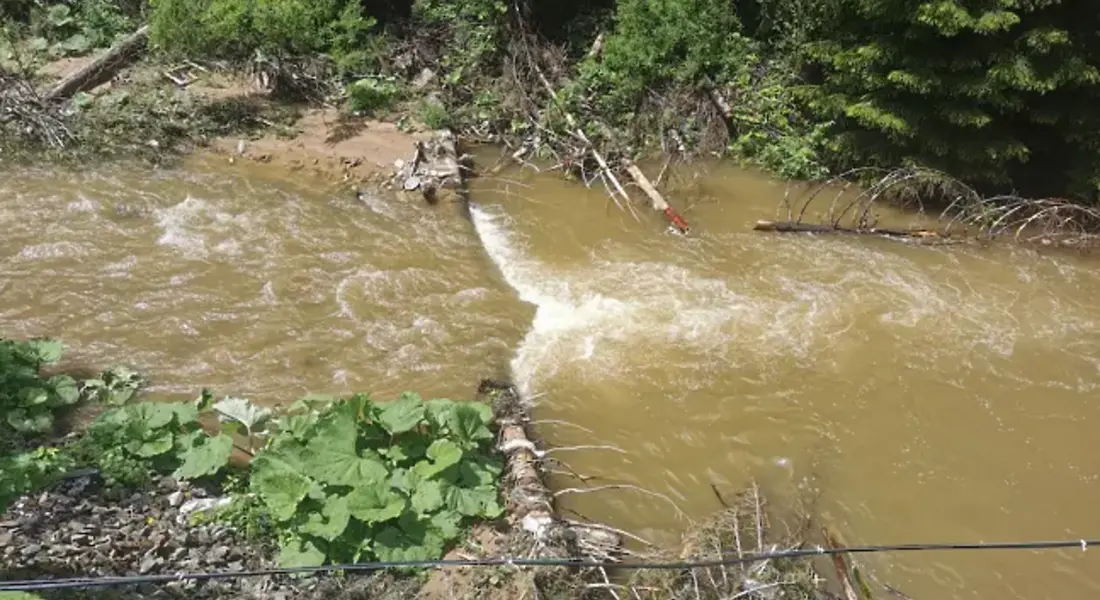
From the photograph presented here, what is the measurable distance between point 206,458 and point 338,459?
3.18ft

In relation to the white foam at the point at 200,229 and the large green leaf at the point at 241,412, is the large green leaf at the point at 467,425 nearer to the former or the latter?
the large green leaf at the point at 241,412

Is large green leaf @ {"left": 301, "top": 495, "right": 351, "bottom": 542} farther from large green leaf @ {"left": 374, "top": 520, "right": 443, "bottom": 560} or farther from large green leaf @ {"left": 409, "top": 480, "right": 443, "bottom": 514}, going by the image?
large green leaf @ {"left": 409, "top": 480, "right": 443, "bottom": 514}

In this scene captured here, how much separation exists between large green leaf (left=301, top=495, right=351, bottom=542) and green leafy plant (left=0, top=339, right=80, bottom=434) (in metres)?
2.31

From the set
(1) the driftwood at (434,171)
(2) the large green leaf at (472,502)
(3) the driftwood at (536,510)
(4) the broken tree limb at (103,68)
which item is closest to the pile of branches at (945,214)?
(1) the driftwood at (434,171)

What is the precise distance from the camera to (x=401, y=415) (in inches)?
238

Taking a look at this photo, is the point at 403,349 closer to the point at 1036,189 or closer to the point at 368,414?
the point at 368,414

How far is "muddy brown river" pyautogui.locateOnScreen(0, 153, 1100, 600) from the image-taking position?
6.70 m

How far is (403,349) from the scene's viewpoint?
7.81m

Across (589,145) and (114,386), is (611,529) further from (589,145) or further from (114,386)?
(589,145)

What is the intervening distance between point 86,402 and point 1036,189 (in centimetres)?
1053

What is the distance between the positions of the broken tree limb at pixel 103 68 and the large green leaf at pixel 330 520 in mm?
8252

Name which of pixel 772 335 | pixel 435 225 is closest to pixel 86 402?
pixel 435 225

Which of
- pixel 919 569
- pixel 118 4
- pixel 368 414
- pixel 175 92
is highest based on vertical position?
pixel 118 4

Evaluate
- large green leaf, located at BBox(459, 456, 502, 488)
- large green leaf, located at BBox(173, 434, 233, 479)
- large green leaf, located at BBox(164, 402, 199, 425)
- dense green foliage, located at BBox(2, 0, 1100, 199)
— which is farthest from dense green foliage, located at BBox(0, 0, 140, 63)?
large green leaf, located at BBox(459, 456, 502, 488)
